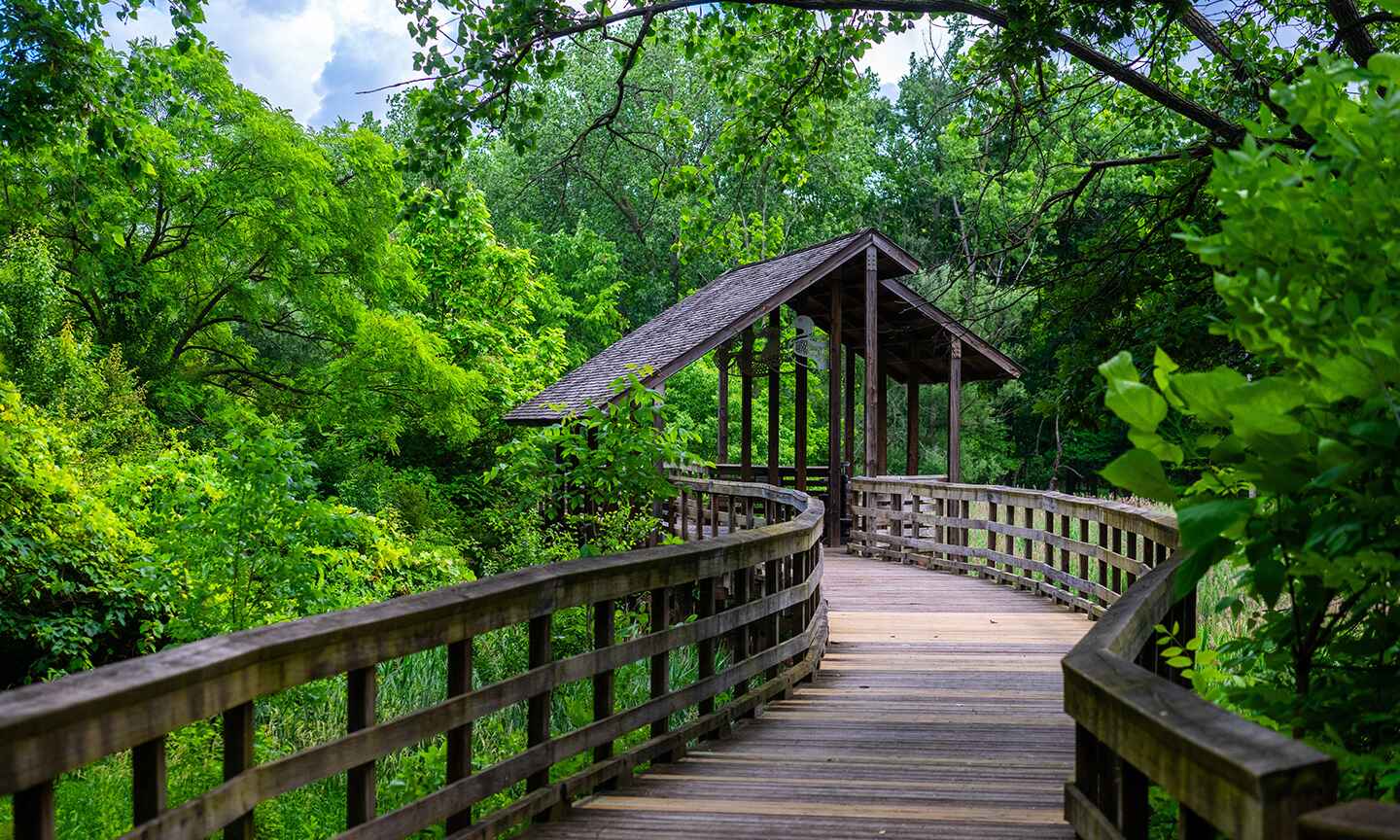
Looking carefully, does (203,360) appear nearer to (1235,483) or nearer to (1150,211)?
(1150,211)

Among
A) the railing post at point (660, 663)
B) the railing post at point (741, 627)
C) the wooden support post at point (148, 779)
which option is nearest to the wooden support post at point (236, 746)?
the wooden support post at point (148, 779)

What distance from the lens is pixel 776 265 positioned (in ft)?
71.4

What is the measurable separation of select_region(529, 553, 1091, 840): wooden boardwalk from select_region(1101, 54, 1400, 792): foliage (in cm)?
161

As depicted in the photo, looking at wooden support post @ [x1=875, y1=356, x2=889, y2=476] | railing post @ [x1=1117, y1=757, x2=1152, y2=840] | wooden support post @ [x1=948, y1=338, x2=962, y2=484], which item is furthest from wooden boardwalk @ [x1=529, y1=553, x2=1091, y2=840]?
wooden support post @ [x1=875, y1=356, x2=889, y2=476]

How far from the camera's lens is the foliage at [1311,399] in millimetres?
2229

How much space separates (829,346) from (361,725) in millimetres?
17156

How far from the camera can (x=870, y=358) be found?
19312mm

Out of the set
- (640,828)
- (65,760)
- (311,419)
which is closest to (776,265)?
(311,419)

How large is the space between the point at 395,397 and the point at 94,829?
16963 millimetres

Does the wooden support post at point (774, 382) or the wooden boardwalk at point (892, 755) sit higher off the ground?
the wooden support post at point (774, 382)

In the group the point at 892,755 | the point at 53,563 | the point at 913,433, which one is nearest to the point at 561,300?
the point at 913,433

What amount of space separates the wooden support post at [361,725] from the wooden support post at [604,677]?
4.77ft

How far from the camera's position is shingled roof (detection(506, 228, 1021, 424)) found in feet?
59.4

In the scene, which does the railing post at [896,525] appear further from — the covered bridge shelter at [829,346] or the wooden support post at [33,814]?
the wooden support post at [33,814]
